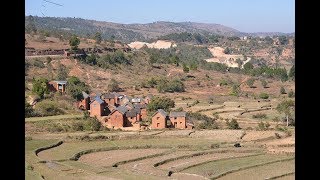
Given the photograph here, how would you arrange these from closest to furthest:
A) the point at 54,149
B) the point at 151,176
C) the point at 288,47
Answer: the point at 151,176, the point at 54,149, the point at 288,47

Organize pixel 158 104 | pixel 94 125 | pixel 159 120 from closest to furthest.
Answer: pixel 94 125 → pixel 159 120 → pixel 158 104

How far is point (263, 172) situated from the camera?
2427 cm

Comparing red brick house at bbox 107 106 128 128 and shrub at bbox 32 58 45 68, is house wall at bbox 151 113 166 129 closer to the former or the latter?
red brick house at bbox 107 106 128 128

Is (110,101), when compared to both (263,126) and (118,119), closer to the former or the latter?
(118,119)

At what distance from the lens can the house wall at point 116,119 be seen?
4009 centimetres

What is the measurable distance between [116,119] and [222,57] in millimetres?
85254

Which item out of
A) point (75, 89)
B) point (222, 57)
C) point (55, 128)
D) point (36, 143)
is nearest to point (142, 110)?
point (75, 89)

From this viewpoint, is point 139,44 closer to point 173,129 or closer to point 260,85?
point 260,85

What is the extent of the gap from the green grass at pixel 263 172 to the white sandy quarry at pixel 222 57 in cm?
8962

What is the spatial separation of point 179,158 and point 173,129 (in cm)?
1141

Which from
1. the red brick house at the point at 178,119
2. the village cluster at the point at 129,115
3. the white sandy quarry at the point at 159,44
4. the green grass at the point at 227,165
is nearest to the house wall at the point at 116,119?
the village cluster at the point at 129,115
